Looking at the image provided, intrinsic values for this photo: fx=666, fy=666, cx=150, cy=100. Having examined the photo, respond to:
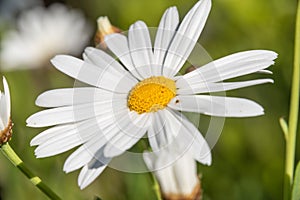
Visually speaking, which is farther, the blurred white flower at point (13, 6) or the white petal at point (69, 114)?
the blurred white flower at point (13, 6)

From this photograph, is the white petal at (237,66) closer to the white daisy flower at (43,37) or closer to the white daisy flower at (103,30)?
the white daisy flower at (103,30)

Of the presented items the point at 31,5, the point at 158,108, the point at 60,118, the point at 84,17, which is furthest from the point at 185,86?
the point at 31,5

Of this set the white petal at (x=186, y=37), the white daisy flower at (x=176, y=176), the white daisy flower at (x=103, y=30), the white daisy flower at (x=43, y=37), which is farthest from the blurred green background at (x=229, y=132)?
the white daisy flower at (x=176, y=176)

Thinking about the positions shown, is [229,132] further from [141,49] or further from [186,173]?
[186,173]

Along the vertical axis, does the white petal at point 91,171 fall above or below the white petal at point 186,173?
above

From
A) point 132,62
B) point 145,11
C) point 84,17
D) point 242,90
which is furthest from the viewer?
point 84,17

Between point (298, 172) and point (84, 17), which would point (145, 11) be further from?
point (298, 172)

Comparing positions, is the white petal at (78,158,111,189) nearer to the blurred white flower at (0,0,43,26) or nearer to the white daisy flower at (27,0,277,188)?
the white daisy flower at (27,0,277,188)
